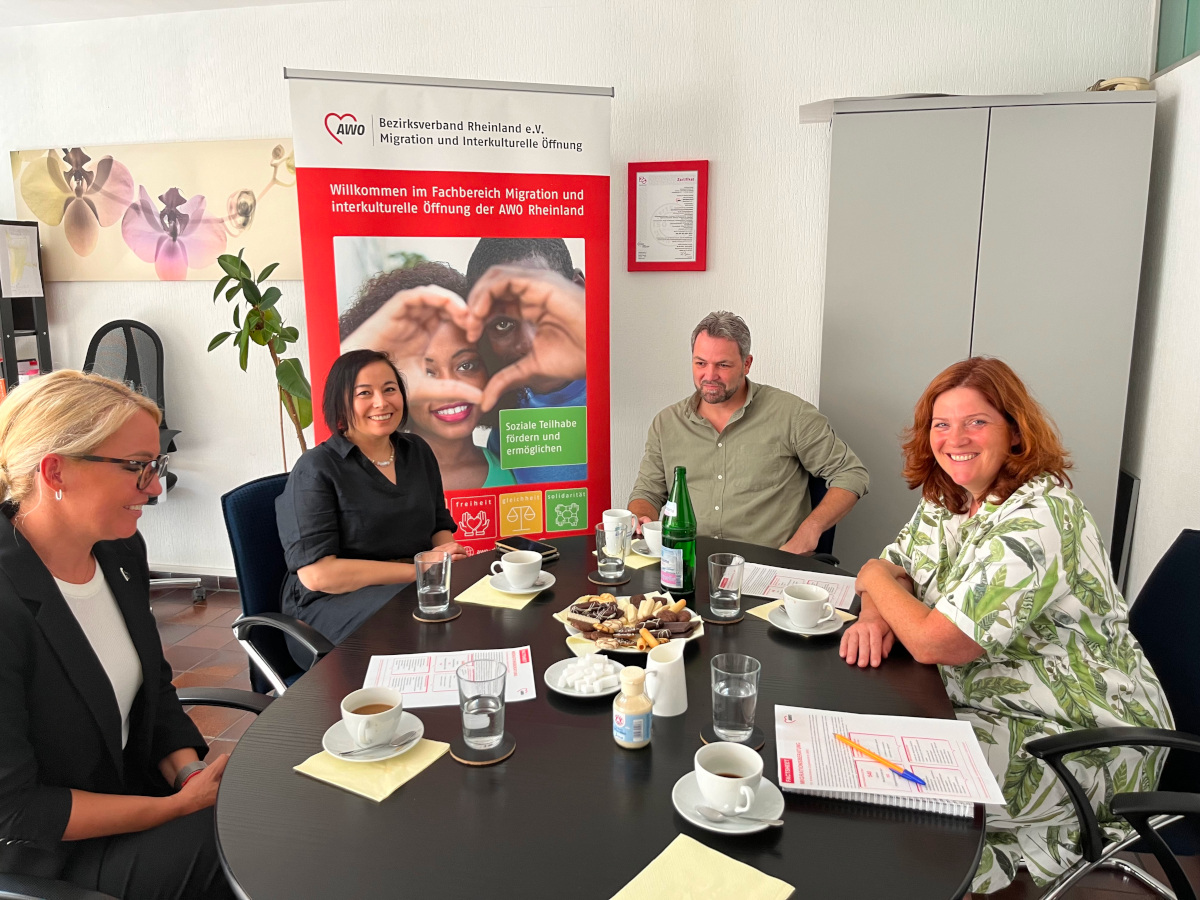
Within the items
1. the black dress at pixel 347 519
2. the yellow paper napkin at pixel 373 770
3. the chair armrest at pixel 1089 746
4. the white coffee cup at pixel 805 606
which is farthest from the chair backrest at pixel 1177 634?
the black dress at pixel 347 519

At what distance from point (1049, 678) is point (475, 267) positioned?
247 cm

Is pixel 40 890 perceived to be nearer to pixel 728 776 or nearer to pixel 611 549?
pixel 728 776

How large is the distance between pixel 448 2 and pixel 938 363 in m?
2.63

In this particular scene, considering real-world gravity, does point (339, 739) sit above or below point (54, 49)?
below

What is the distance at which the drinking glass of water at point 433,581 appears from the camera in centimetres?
173

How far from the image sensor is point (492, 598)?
1849mm

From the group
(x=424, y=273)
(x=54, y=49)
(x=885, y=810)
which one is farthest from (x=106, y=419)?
(x=54, y=49)

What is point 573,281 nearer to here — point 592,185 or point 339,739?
point 592,185

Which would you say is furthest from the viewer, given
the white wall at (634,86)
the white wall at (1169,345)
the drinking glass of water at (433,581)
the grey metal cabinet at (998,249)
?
the white wall at (634,86)

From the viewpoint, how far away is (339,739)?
4.08 ft

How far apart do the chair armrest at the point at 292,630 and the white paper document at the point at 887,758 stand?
3.52 feet

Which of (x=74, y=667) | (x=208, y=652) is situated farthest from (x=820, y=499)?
(x=208, y=652)

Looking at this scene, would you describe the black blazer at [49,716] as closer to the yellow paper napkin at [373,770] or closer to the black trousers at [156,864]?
the black trousers at [156,864]

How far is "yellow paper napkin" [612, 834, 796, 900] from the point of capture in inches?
36.4
